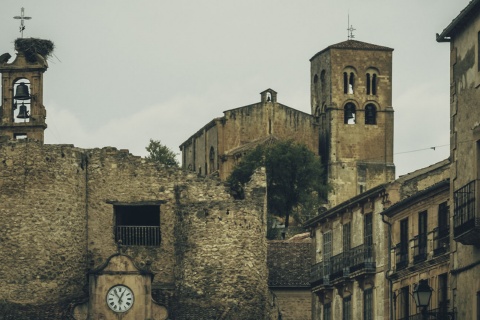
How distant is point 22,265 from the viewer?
8100 cm

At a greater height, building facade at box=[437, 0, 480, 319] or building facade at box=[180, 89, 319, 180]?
building facade at box=[180, 89, 319, 180]

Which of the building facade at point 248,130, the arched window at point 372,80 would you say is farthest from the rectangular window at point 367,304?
the arched window at point 372,80

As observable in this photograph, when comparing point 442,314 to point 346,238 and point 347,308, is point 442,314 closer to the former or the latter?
point 347,308

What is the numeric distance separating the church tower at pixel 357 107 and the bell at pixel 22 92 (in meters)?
53.1

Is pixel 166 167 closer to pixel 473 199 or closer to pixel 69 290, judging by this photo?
pixel 69 290

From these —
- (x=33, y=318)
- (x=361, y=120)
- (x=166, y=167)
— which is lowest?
(x=33, y=318)

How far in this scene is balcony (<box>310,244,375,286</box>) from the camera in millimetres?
69750

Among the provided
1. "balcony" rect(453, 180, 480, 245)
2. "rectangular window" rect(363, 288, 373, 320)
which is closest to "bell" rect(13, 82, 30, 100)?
"rectangular window" rect(363, 288, 373, 320)

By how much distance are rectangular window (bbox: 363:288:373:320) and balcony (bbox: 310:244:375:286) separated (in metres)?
0.70

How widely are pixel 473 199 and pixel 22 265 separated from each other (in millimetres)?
34747

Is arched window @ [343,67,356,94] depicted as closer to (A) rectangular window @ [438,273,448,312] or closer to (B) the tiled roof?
(B) the tiled roof

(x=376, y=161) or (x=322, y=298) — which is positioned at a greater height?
(x=376, y=161)

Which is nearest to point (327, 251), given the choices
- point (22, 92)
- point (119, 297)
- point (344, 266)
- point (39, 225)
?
point (344, 266)

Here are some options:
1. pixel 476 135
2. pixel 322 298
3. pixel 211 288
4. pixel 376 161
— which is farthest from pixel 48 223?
pixel 376 161
